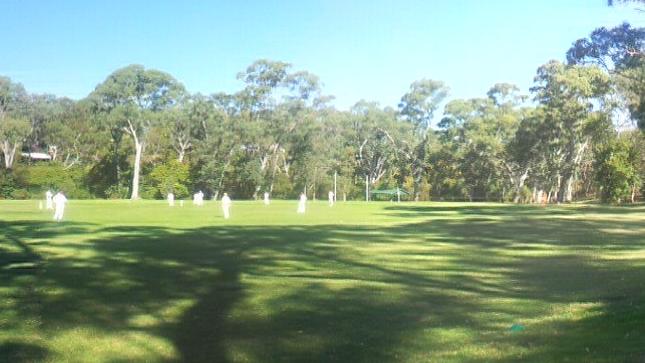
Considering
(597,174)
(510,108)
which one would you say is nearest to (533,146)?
(597,174)

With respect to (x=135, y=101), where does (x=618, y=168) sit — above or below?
below

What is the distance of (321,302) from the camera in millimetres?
11352

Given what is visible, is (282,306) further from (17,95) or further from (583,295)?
(17,95)

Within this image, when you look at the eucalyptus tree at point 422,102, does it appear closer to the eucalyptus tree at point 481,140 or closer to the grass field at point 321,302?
the eucalyptus tree at point 481,140

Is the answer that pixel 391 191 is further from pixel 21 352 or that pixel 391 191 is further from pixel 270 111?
pixel 21 352

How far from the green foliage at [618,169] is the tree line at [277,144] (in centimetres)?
470

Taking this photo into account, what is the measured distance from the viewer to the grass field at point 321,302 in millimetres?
8039

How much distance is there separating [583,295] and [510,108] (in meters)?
91.5

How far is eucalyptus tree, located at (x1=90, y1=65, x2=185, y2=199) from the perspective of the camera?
87000mm

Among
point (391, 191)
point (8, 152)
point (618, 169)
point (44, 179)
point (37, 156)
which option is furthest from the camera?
point (391, 191)

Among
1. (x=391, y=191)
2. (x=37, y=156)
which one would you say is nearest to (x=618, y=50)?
(x=391, y=191)

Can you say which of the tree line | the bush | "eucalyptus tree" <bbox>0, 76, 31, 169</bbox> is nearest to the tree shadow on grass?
the tree line

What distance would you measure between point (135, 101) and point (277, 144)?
19.6 meters

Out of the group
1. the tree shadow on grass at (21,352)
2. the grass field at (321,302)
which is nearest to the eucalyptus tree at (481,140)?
the grass field at (321,302)
